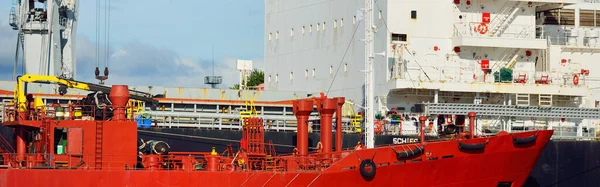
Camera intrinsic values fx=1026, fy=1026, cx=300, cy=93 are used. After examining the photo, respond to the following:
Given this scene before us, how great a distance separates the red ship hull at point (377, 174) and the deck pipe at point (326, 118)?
2180 mm

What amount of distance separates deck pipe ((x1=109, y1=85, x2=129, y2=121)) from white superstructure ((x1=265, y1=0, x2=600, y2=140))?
30.5 feet

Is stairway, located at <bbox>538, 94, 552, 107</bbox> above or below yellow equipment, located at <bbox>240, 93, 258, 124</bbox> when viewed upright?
above

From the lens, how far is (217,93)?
38781mm

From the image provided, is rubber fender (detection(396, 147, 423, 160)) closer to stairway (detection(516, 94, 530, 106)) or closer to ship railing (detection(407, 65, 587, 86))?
ship railing (detection(407, 65, 587, 86))

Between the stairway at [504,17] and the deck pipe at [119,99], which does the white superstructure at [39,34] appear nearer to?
the deck pipe at [119,99]

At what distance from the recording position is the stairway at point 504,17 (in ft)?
120

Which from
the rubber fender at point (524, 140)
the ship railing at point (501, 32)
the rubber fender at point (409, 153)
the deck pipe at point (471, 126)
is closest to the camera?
the rubber fender at point (409, 153)

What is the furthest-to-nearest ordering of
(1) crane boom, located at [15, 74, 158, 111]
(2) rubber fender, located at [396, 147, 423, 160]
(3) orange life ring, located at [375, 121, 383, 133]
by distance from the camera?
1. (3) orange life ring, located at [375, 121, 383, 133]
2. (1) crane boom, located at [15, 74, 158, 111]
3. (2) rubber fender, located at [396, 147, 423, 160]

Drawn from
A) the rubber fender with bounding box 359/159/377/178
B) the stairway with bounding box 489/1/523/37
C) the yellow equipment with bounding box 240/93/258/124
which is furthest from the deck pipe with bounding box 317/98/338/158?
the stairway with bounding box 489/1/523/37

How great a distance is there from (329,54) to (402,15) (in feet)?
16.5

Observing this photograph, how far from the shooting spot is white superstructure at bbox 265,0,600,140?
35.2 m

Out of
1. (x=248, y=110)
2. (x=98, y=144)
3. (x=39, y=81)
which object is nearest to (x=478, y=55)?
(x=248, y=110)

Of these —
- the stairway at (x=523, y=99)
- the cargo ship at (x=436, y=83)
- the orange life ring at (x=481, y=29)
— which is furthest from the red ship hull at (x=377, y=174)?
the orange life ring at (x=481, y=29)

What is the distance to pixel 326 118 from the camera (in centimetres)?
2889
